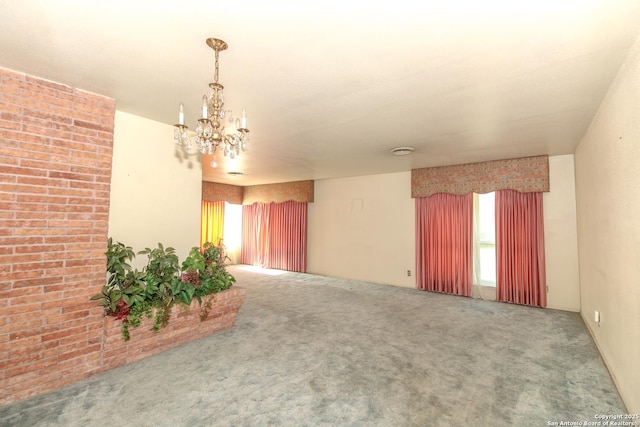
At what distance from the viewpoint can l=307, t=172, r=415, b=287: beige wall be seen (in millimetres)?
6137

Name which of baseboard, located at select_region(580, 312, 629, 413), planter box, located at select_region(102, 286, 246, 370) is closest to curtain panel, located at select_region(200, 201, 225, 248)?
planter box, located at select_region(102, 286, 246, 370)

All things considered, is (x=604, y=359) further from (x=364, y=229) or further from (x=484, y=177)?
(x=364, y=229)

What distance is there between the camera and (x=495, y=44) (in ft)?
5.82

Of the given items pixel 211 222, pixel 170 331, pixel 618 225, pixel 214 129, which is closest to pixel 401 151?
pixel 618 225

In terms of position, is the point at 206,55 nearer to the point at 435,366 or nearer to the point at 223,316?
the point at 223,316

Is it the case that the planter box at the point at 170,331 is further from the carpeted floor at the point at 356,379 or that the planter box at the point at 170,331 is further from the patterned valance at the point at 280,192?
the patterned valance at the point at 280,192

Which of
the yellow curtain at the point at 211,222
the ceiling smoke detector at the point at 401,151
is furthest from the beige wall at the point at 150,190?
the yellow curtain at the point at 211,222

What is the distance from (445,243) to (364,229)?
70.3 inches

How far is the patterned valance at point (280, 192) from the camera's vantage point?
7484mm

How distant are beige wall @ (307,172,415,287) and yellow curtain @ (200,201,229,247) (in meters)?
2.76

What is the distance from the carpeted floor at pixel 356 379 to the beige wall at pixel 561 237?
665 mm

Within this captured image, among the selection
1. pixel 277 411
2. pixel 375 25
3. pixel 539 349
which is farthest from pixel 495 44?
pixel 539 349

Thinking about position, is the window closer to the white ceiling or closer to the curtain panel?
the white ceiling

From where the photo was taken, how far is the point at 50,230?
229cm
